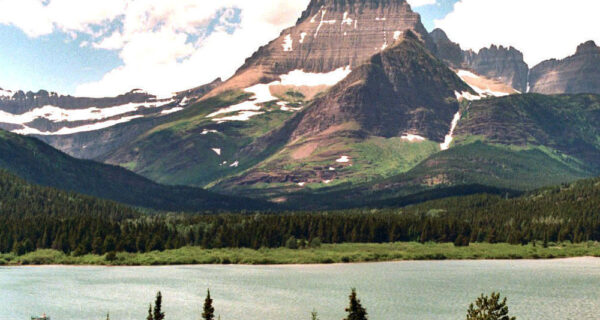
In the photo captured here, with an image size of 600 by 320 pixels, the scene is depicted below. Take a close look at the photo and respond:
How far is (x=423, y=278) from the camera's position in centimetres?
17500

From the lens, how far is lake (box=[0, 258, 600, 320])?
127 metres

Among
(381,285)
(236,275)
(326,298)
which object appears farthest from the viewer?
(236,275)

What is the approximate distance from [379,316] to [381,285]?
40.8 m

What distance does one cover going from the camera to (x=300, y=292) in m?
153

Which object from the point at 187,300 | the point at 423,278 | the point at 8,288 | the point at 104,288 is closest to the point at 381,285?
the point at 423,278

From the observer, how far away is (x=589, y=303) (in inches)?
5261

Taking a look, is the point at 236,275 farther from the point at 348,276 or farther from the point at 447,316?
the point at 447,316

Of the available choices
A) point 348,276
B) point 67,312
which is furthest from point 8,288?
point 348,276

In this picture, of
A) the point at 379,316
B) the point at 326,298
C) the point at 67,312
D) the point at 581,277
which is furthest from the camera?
the point at 581,277

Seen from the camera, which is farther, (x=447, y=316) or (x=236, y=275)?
(x=236, y=275)

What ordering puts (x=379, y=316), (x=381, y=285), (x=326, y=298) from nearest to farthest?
(x=379, y=316) → (x=326, y=298) → (x=381, y=285)

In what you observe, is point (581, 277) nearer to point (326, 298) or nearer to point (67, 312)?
point (326, 298)

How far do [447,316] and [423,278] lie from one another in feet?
Result: 177

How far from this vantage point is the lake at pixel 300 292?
127312 mm
